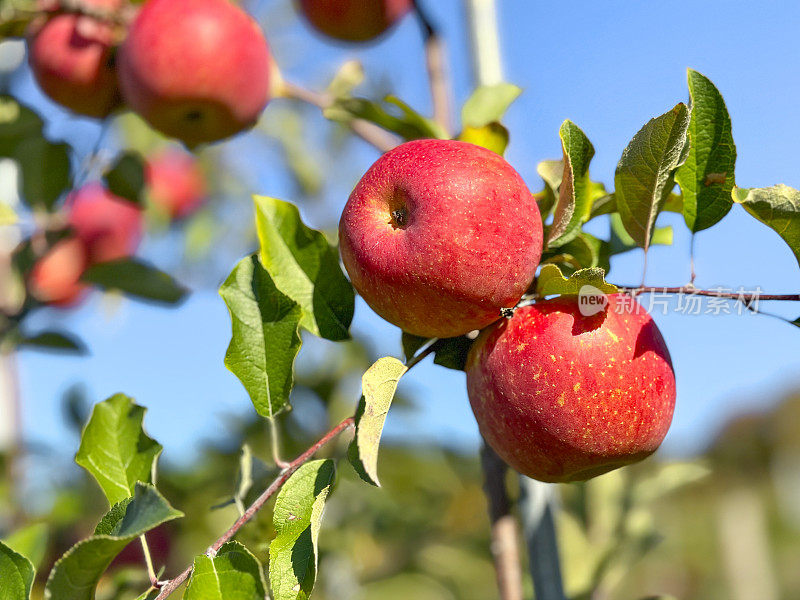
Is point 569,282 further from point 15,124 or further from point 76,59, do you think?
point 15,124

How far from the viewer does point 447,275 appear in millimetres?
693

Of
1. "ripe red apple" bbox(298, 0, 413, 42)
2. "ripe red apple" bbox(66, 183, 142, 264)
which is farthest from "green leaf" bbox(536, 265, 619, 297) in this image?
"ripe red apple" bbox(66, 183, 142, 264)

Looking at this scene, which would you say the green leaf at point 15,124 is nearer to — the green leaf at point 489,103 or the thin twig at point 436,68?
the thin twig at point 436,68

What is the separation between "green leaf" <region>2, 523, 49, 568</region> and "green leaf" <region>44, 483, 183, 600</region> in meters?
0.54

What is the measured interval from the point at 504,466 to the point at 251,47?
2.74 feet

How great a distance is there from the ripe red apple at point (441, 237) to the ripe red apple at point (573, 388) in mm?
47

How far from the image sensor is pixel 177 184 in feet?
8.67

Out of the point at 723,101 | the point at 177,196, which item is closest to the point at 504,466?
the point at 723,101

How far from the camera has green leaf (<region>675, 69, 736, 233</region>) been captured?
0.72 meters

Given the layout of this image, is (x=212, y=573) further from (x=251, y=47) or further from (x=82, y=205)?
(x=82, y=205)

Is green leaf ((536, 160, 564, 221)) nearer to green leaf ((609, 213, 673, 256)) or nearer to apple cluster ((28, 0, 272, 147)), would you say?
green leaf ((609, 213, 673, 256))

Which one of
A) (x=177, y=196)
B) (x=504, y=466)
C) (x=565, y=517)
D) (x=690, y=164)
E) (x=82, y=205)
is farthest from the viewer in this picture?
(x=177, y=196)

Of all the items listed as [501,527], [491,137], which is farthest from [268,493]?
[491,137]

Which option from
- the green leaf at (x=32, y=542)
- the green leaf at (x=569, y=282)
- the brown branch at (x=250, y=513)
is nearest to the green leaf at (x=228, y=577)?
the brown branch at (x=250, y=513)
